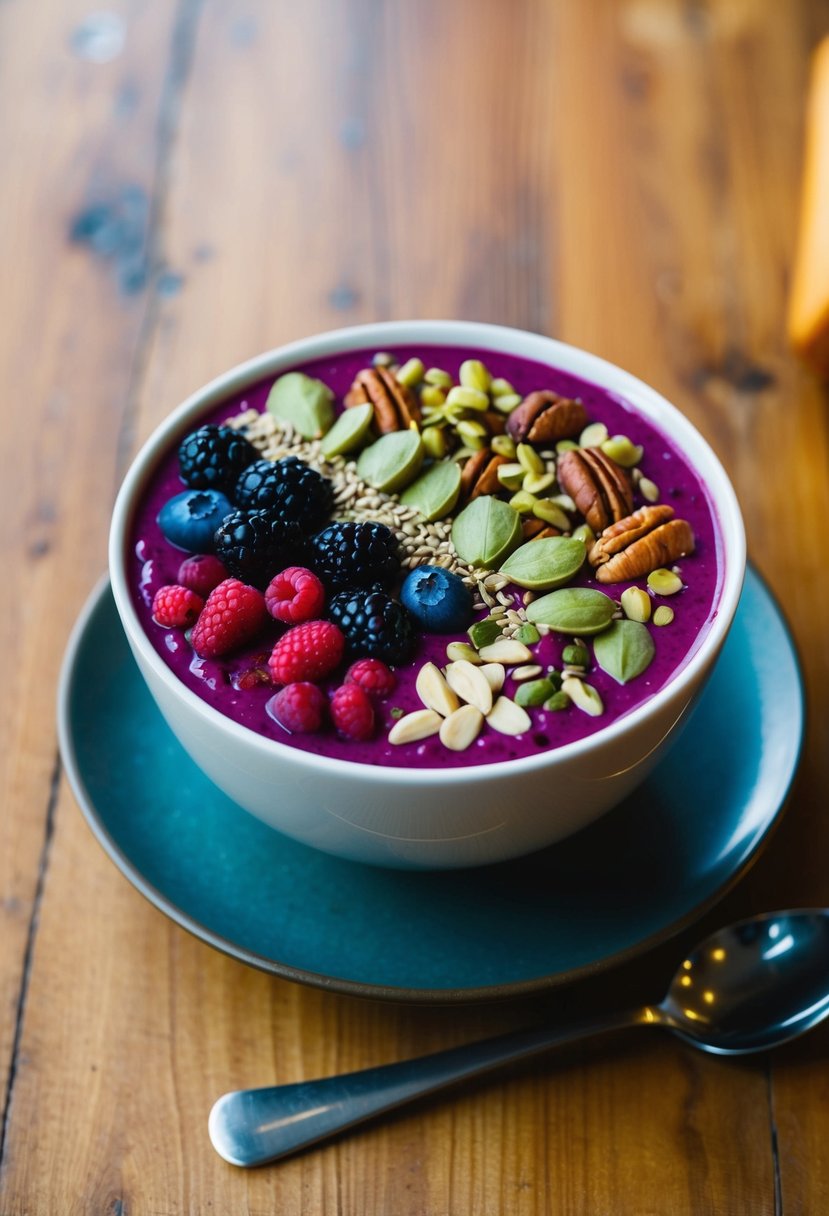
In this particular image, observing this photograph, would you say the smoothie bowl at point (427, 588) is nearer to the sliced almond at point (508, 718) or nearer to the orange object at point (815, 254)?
the sliced almond at point (508, 718)

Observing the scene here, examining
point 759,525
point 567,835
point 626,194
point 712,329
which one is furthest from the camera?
point 626,194

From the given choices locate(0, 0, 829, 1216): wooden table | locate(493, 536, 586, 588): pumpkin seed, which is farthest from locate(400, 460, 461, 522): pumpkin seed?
locate(0, 0, 829, 1216): wooden table

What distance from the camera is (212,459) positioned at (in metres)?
1.39

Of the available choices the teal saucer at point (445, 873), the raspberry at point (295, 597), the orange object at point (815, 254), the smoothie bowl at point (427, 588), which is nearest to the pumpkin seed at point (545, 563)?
the smoothie bowl at point (427, 588)

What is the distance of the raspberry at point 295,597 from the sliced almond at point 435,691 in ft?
0.43

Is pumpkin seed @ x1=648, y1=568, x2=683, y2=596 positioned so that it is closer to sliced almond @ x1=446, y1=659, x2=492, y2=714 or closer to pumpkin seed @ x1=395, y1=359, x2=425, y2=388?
sliced almond @ x1=446, y1=659, x2=492, y2=714

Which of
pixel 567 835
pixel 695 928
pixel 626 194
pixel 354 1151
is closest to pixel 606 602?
pixel 567 835

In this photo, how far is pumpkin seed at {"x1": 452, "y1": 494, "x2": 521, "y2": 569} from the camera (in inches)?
52.7

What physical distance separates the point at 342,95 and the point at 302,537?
5.12ft

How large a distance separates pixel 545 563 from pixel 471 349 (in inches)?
15.1

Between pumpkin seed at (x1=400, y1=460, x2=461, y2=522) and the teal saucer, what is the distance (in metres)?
0.40

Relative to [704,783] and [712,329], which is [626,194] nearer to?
[712,329]

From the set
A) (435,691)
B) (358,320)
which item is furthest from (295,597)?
(358,320)

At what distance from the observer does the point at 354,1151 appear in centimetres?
129
